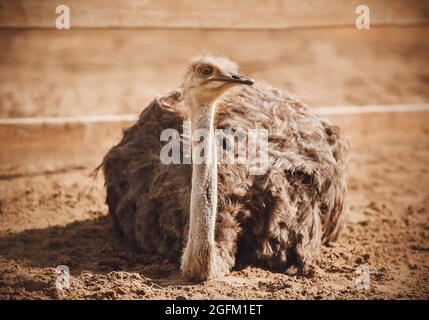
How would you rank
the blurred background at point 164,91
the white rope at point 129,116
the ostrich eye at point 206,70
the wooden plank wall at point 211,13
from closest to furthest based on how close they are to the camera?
→ the ostrich eye at point 206,70 < the blurred background at point 164,91 < the white rope at point 129,116 < the wooden plank wall at point 211,13

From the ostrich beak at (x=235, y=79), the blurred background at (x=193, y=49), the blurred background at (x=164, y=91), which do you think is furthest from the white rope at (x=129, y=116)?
the ostrich beak at (x=235, y=79)

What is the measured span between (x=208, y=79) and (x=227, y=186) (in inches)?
30.5

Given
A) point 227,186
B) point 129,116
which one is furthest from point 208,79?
point 129,116

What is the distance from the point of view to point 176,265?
4293mm

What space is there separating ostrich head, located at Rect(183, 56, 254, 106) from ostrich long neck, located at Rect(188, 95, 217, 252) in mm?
47

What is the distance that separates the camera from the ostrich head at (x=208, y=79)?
3.78 m

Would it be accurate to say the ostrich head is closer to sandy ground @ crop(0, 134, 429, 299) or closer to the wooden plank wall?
sandy ground @ crop(0, 134, 429, 299)

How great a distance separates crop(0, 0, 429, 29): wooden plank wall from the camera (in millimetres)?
6367

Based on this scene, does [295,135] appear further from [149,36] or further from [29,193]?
[149,36]

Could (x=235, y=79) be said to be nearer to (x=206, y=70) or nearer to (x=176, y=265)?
(x=206, y=70)

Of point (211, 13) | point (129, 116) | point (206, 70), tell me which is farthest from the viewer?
point (211, 13)

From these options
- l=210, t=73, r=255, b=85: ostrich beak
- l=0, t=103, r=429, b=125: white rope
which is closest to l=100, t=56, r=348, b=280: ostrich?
l=210, t=73, r=255, b=85: ostrich beak

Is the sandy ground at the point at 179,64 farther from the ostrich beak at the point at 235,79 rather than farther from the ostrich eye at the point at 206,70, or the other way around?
the ostrich beak at the point at 235,79
